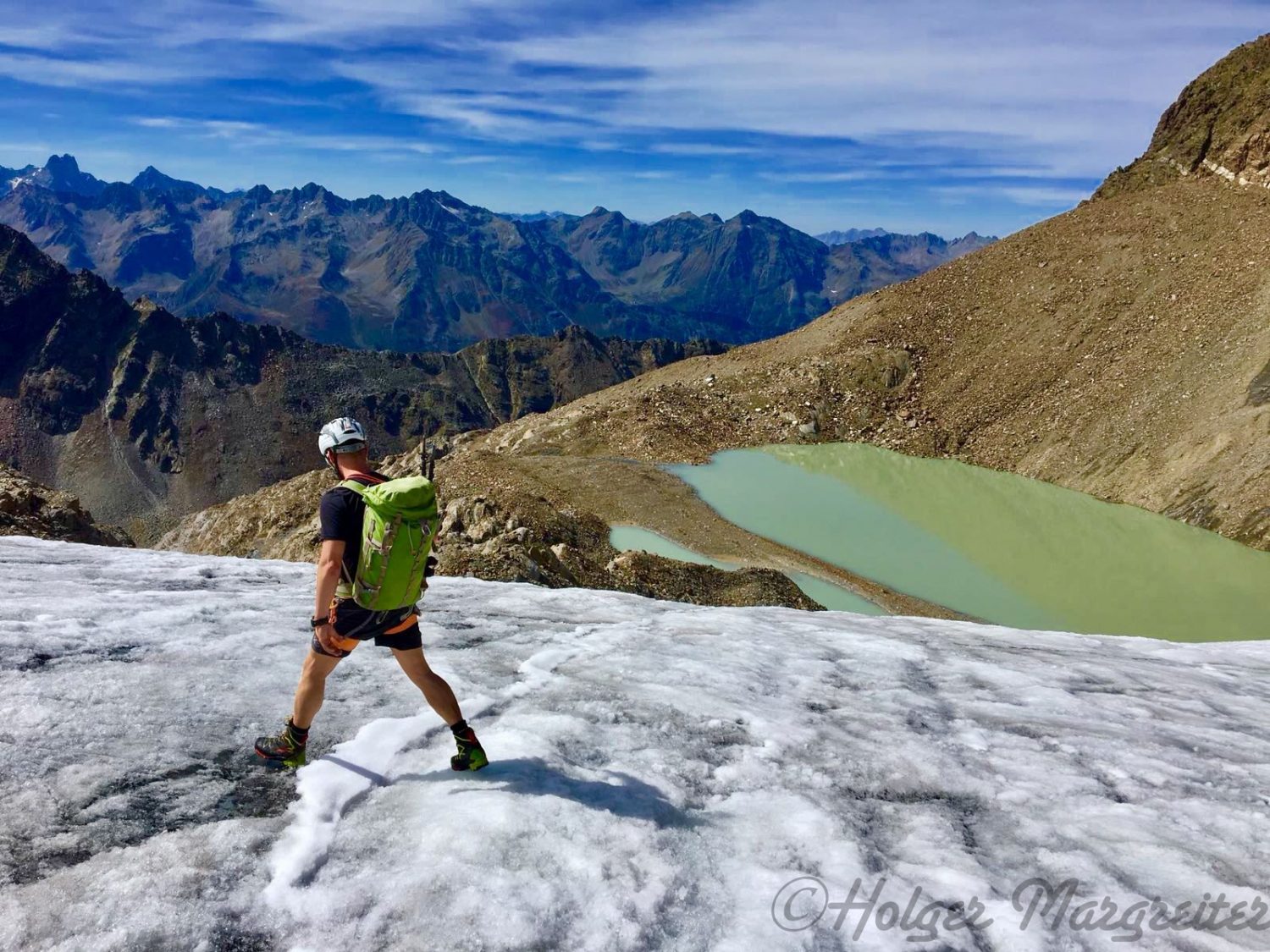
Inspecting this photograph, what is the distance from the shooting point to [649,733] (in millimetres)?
8320

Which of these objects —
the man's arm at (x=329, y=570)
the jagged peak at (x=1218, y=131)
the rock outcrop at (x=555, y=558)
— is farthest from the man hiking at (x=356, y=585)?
the jagged peak at (x=1218, y=131)

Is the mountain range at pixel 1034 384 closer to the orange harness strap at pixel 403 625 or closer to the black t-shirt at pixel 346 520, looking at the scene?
the orange harness strap at pixel 403 625

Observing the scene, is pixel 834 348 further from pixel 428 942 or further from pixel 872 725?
pixel 428 942

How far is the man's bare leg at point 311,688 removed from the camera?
6660 millimetres

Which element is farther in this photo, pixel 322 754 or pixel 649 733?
pixel 649 733

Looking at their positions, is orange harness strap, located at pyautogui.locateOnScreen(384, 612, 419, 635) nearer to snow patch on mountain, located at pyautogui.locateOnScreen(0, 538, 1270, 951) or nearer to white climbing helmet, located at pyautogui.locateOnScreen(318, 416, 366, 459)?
snow patch on mountain, located at pyautogui.locateOnScreen(0, 538, 1270, 951)

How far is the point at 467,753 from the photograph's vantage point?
709cm

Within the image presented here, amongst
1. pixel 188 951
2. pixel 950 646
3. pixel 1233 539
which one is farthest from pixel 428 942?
pixel 1233 539

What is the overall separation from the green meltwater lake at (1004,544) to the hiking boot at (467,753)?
92.2 feet

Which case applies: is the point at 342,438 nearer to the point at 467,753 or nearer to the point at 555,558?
the point at 467,753

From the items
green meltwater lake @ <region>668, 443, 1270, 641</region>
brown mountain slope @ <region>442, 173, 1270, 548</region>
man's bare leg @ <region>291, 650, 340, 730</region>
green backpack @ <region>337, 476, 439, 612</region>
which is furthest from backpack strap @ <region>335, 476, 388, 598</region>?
brown mountain slope @ <region>442, 173, 1270, 548</region>

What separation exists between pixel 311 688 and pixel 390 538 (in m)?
1.62

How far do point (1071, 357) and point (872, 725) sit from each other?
59.2 meters

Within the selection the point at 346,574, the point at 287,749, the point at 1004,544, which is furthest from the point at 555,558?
the point at 1004,544
